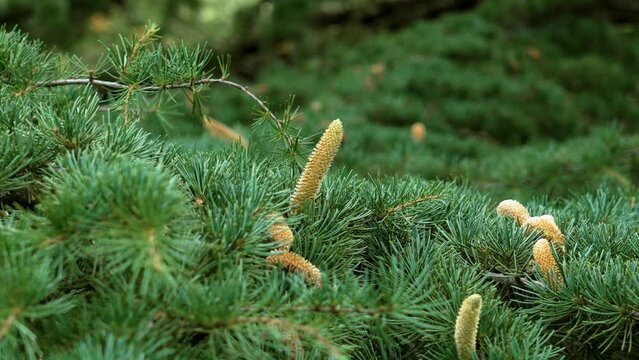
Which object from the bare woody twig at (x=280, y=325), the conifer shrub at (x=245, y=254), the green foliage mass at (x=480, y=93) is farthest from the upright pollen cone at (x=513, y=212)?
the green foliage mass at (x=480, y=93)

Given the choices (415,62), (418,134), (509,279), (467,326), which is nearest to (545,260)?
(509,279)

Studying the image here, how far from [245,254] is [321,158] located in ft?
0.40

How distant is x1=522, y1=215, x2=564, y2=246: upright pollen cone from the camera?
694mm

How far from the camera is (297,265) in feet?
1.80

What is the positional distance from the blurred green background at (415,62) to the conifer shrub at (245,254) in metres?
0.99

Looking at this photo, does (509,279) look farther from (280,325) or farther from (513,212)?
(280,325)

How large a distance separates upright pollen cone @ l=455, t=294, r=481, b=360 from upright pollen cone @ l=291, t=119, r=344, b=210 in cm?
16

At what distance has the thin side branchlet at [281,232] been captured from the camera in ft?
1.78

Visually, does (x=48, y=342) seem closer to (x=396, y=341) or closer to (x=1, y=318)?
(x=1, y=318)

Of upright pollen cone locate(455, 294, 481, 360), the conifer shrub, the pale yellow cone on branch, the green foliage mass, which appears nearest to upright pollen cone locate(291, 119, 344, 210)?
the conifer shrub

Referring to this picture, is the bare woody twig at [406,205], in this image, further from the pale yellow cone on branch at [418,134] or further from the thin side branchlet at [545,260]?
the pale yellow cone on branch at [418,134]

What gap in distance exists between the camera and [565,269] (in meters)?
0.62

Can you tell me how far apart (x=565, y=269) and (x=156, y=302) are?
1.16 feet

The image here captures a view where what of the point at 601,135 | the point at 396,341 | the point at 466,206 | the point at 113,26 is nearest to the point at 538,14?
the point at 601,135
